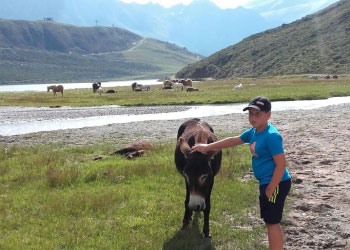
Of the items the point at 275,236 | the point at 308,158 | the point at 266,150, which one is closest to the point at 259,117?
the point at 266,150

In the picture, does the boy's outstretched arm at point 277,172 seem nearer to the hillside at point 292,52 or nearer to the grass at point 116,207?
the grass at point 116,207

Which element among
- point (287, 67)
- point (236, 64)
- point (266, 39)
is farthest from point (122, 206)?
point (266, 39)

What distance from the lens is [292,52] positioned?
141 m

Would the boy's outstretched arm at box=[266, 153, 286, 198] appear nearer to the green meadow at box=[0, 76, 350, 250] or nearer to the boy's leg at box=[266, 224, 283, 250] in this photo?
the boy's leg at box=[266, 224, 283, 250]

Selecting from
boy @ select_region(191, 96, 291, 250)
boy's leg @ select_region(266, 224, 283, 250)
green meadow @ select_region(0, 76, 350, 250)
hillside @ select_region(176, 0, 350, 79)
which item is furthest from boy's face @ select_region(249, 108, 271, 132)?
hillside @ select_region(176, 0, 350, 79)

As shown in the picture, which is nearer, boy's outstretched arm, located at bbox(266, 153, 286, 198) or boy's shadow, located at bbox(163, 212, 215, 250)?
boy's outstretched arm, located at bbox(266, 153, 286, 198)

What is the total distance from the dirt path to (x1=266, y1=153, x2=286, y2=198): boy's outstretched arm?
2.24 metres

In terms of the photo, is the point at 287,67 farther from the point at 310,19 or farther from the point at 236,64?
the point at 310,19

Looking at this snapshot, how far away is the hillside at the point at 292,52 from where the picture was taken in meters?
120

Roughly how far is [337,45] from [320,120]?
11495cm

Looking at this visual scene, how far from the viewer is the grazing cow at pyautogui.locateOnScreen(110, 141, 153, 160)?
15.8 meters

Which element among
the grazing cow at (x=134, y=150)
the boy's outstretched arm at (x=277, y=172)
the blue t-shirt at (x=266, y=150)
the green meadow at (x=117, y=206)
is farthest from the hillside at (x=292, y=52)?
the boy's outstretched arm at (x=277, y=172)

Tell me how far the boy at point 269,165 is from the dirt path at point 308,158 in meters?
1.74

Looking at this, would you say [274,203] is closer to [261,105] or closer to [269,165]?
[269,165]
